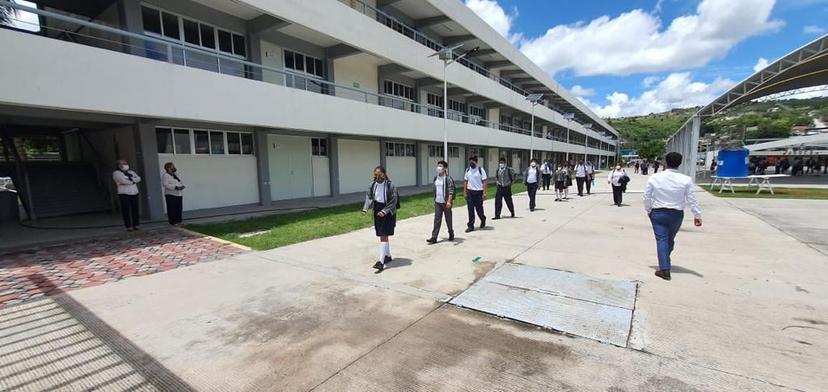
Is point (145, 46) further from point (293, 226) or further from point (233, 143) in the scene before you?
point (293, 226)

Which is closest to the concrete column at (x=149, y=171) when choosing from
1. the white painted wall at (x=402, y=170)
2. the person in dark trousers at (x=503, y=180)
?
the person in dark trousers at (x=503, y=180)

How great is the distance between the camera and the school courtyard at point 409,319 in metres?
2.81

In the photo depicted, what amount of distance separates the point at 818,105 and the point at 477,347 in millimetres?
88106

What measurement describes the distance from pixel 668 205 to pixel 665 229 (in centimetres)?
35

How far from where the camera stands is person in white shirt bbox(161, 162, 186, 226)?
9227mm

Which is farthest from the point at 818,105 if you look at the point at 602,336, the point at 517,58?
the point at 602,336

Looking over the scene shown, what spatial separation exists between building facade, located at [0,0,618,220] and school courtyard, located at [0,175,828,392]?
365cm

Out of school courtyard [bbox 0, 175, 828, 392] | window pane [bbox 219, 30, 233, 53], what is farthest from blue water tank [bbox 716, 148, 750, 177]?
window pane [bbox 219, 30, 233, 53]

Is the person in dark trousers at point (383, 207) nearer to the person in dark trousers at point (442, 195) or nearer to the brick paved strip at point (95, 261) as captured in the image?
the person in dark trousers at point (442, 195)

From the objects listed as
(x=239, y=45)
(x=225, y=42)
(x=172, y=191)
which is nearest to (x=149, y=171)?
(x=172, y=191)

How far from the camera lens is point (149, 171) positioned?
398 inches

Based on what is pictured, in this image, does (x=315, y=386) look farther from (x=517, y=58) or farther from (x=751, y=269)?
(x=517, y=58)

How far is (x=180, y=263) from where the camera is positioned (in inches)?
242

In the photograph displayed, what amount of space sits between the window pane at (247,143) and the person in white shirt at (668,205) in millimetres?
12730
